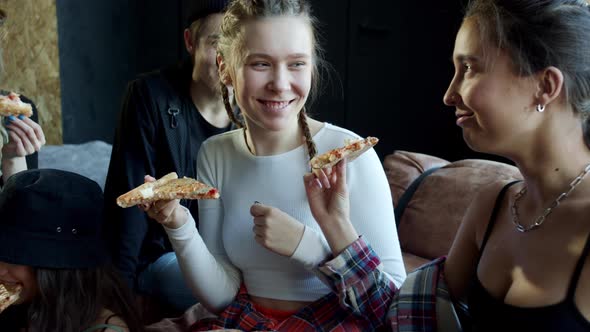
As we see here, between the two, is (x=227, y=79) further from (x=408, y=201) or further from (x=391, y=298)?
(x=408, y=201)

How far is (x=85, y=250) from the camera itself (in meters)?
1.51

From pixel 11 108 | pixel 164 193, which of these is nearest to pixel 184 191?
pixel 164 193

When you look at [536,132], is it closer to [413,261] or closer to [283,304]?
[283,304]

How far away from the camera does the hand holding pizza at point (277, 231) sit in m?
1.41

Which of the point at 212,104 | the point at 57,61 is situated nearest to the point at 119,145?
the point at 212,104

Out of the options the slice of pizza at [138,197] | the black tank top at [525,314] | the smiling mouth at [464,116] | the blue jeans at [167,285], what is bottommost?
the blue jeans at [167,285]

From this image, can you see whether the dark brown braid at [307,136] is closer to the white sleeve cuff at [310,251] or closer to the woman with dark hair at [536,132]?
the white sleeve cuff at [310,251]

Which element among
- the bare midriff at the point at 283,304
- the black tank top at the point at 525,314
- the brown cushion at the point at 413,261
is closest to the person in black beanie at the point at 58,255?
the bare midriff at the point at 283,304

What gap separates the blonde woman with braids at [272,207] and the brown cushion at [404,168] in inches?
45.2

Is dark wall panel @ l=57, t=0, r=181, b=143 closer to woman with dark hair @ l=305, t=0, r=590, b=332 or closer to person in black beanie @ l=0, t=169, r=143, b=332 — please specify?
person in black beanie @ l=0, t=169, r=143, b=332

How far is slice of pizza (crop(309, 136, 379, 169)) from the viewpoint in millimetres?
1401

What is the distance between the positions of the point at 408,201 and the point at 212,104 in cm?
90

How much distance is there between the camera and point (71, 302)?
4.96 ft

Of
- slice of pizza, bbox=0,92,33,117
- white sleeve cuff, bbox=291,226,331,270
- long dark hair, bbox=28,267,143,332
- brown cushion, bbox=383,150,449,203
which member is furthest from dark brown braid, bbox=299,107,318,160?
brown cushion, bbox=383,150,449,203
